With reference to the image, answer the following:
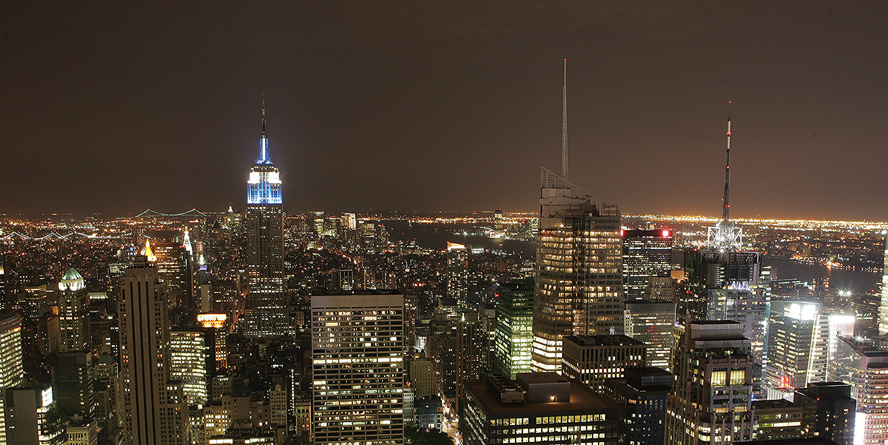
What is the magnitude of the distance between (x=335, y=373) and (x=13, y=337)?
21172 millimetres

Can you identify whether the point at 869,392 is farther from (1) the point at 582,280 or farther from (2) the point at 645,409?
(2) the point at 645,409

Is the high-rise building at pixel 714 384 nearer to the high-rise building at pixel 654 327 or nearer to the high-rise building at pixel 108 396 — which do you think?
the high-rise building at pixel 654 327

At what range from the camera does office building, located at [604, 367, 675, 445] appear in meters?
22.7

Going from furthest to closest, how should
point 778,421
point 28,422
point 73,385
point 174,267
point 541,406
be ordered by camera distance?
1. point 174,267
2. point 73,385
3. point 28,422
4. point 778,421
5. point 541,406

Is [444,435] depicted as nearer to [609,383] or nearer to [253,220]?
[609,383]

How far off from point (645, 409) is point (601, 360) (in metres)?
3.70

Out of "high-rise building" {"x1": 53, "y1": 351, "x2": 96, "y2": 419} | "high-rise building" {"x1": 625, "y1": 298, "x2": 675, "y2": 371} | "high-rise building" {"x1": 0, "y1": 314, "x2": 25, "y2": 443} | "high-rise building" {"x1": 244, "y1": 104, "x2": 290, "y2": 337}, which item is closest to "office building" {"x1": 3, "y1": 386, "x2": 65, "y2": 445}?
"high-rise building" {"x1": 0, "y1": 314, "x2": 25, "y2": 443}

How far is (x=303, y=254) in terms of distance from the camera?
200 ft

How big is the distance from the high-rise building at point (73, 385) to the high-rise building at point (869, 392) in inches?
1546

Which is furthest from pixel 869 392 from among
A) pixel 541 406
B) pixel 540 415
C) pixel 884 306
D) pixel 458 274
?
pixel 458 274

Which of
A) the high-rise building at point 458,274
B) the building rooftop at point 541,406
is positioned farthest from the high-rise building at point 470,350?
the building rooftop at point 541,406

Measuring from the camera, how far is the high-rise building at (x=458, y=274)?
54.9 m

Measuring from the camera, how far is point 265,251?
58.4 m

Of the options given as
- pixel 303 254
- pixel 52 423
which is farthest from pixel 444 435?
pixel 303 254
